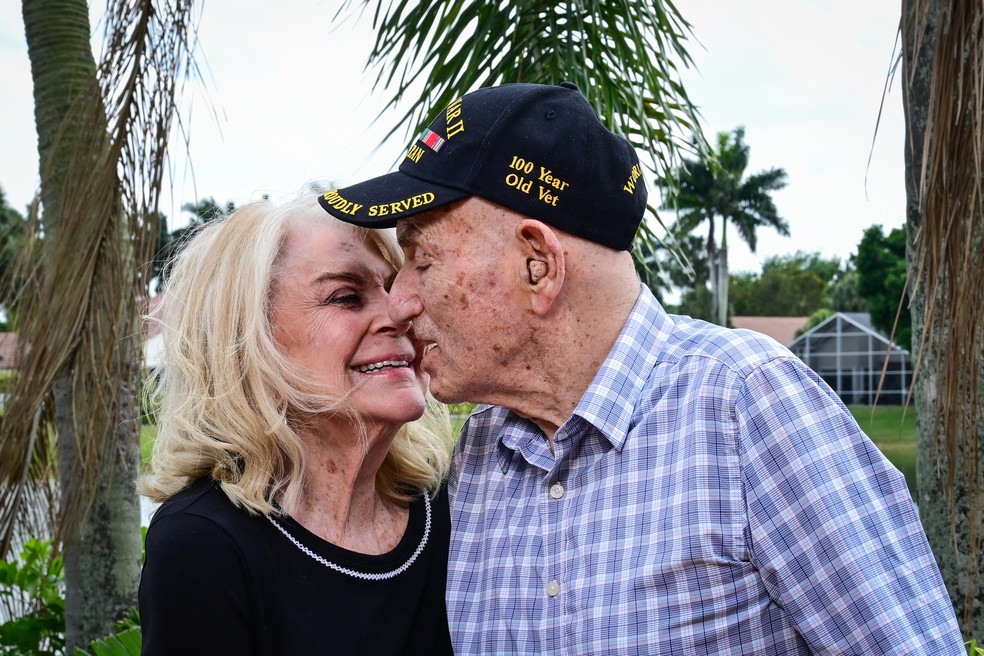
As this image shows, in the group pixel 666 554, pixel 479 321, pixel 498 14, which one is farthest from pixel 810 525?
pixel 498 14

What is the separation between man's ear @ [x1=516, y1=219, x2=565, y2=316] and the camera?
1.67 metres

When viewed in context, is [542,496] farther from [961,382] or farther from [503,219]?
[961,382]

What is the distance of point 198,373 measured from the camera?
1.97 meters

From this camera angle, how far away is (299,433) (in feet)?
6.59

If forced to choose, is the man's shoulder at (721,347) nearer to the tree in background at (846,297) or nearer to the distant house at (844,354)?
the distant house at (844,354)

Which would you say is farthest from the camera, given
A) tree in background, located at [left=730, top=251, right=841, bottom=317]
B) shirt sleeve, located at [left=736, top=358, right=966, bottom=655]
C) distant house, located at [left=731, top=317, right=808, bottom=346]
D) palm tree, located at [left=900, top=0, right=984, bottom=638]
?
tree in background, located at [left=730, top=251, right=841, bottom=317]

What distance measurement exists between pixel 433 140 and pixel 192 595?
94 cm

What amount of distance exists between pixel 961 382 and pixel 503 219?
4.86 ft

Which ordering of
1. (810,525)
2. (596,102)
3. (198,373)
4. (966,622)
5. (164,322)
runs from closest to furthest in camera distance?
(810,525), (198,373), (164,322), (966,622), (596,102)

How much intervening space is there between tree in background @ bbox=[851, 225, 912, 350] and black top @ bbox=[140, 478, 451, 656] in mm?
32141

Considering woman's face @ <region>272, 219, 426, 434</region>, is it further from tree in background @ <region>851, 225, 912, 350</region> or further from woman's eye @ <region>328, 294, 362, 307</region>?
tree in background @ <region>851, 225, 912, 350</region>

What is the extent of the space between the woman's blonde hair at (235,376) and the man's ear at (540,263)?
0.47 metres

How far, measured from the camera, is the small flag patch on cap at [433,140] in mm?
1767

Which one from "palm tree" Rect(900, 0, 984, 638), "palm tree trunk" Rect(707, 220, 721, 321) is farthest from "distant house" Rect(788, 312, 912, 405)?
"palm tree" Rect(900, 0, 984, 638)
